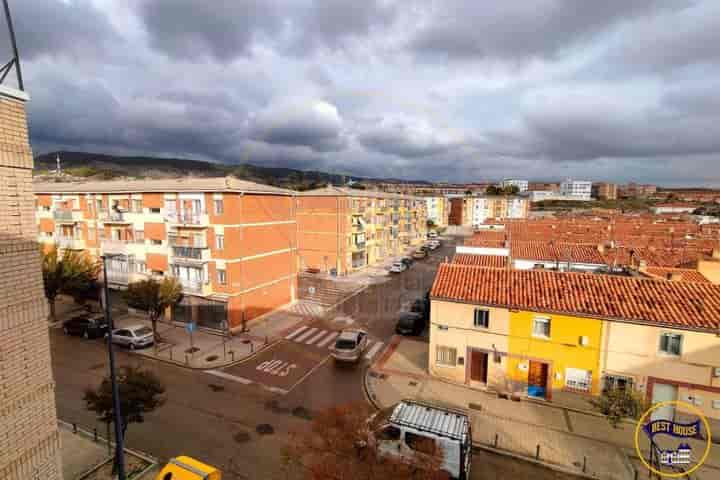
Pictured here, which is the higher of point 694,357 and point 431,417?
point 694,357

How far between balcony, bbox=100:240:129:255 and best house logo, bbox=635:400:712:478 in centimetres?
3247

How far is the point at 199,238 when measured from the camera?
80.0 ft

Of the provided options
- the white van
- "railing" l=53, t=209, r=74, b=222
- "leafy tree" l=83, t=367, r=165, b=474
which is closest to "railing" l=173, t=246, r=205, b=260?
"railing" l=53, t=209, r=74, b=222

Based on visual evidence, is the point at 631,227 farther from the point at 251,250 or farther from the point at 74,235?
the point at 74,235

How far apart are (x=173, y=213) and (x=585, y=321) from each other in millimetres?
25621

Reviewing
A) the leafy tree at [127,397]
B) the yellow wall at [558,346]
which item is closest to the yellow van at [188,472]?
the leafy tree at [127,397]

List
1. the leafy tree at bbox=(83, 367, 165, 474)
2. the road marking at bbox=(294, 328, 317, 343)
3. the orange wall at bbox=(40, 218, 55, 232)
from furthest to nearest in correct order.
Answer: the orange wall at bbox=(40, 218, 55, 232)
the road marking at bbox=(294, 328, 317, 343)
the leafy tree at bbox=(83, 367, 165, 474)

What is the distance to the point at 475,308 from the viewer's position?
17.2 metres

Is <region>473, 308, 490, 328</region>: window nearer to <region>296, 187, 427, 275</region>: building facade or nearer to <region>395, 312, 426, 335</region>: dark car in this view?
<region>395, 312, 426, 335</region>: dark car

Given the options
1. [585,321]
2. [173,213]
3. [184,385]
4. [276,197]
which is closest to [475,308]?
[585,321]

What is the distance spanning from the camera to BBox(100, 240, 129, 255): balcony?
91.4ft

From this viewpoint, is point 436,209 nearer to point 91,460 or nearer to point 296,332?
point 296,332

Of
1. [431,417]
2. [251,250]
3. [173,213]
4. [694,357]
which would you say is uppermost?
[173,213]

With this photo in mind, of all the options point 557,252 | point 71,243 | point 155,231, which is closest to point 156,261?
point 155,231
